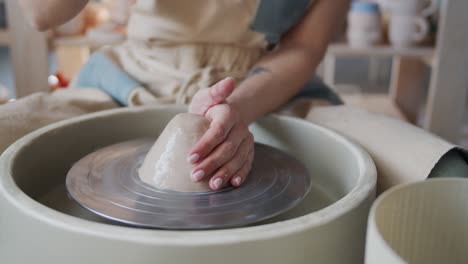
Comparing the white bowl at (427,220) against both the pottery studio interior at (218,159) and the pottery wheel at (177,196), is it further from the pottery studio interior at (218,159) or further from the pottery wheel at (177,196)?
the pottery wheel at (177,196)

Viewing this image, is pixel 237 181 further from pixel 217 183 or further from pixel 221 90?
pixel 221 90

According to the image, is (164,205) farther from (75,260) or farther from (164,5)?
(164,5)

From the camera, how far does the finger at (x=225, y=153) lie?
71 cm

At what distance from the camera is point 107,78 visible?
113cm

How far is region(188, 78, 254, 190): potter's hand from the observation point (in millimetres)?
716

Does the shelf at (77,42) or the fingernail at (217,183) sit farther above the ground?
the fingernail at (217,183)

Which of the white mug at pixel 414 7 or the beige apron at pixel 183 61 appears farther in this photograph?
the white mug at pixel 414 7

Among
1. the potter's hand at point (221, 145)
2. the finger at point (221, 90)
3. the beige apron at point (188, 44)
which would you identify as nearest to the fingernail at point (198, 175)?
the potter's hand at point (221, 145)

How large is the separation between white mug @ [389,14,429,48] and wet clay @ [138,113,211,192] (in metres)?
1.64

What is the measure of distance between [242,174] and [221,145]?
0.20 ft

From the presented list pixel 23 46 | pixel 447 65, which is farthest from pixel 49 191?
pixel 447 65

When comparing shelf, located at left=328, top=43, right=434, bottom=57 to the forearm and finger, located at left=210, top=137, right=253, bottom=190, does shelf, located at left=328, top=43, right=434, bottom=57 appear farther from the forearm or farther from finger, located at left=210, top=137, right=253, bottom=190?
finger, located at left=210, top=137, right=253, bottom=190

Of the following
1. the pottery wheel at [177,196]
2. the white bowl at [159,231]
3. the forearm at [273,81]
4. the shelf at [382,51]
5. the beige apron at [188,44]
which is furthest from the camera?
the shelf at [382,51]

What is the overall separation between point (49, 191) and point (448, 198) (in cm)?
65
